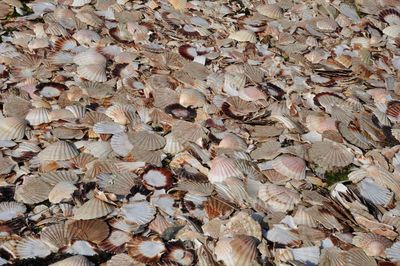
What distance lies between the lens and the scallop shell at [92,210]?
2.62 meters

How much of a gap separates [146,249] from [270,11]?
2612 millimetres

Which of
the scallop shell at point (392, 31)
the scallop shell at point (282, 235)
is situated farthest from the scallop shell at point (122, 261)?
the scallop shell at point (392, 31)

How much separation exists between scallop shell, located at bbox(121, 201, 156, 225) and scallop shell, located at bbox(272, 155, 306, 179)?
0.73 m

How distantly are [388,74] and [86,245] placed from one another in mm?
2544

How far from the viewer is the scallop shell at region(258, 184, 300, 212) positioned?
2818mm

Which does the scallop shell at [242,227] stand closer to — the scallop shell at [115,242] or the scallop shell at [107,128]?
the scallop shell at [115,242]

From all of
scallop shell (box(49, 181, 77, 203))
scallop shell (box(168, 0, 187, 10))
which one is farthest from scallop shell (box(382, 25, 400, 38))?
scallop shell (box(49, 181, 77, 203))

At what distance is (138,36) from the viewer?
4.05 meters

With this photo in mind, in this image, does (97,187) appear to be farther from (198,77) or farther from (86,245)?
(198,77)

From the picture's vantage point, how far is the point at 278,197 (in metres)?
2.85

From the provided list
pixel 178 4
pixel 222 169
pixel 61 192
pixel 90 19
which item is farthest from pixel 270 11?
pixel 61 192

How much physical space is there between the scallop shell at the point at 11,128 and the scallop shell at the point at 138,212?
2.57ft

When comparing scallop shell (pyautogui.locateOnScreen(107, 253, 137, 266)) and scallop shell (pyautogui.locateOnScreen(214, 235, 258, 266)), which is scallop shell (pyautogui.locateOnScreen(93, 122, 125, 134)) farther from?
scallop shell (pyautogui.locateOnScreen(214, 235, 258, 266))

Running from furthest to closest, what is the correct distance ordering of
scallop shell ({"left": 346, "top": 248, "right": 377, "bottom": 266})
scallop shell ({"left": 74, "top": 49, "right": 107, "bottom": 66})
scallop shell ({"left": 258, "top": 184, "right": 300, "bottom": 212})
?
scallop shell ({"left": 74, "top": 49, "right": 107, "bottom": 66}) → scallop shell ({"left": 258, "top": 184, "right": 300, "bottom": 212}) → scallop shell ({"left": 346, "top": 248, "right": 377, "bottom": 266})
